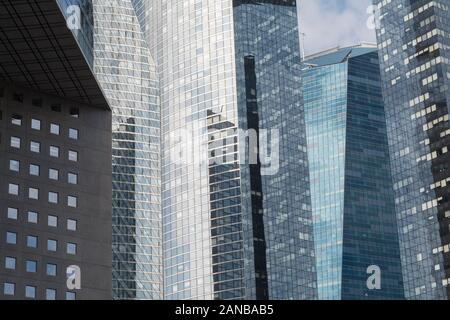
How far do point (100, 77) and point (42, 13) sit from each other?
318 feet

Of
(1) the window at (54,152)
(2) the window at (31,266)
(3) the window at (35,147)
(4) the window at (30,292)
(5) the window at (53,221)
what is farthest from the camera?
(1) the window at (54,152)

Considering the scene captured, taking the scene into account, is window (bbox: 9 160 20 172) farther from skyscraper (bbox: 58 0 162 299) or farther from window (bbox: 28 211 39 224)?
skyscraper (bbox: 58 0 162 299)

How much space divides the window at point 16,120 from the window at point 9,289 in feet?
59.0

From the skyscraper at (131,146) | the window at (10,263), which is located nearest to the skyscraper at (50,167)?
the window at (10,263)

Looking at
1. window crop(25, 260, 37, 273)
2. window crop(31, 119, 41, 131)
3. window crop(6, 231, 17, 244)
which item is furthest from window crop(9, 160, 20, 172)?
window crop(25, 260, 37, 273)

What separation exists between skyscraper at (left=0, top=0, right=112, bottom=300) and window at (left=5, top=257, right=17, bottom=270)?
0.10 m

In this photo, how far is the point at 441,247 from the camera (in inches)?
7047

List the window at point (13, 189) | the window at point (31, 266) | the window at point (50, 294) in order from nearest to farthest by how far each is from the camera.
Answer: the window at point (50, 294), the window at point (31, 266), the window at point (13, 189)

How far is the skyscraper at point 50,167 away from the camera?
9012cm

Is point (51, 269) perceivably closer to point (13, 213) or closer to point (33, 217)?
point (33, 217)

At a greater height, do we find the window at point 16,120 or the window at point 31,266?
the window at point 16,120

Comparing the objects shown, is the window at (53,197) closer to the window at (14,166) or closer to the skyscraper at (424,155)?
the window at (14,166)

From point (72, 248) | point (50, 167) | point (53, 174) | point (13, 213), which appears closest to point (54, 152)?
point (50, 167)
